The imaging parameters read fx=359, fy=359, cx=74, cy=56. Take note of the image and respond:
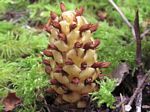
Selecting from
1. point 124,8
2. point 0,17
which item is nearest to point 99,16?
point 124,8

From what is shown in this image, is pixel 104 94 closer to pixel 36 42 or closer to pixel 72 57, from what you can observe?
pixel 72 57

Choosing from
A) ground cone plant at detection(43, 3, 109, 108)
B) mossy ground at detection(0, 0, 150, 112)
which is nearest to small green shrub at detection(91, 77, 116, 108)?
ground cone plant at detection(43, 3, 109, 108)

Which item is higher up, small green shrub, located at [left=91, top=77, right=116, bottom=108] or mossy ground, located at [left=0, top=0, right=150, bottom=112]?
mossy ground, located at [left=0, top=0, right=150, bottom=112]

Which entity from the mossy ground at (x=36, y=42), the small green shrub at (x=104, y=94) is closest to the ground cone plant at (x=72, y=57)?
the small green shrub at (x=104, y=94)

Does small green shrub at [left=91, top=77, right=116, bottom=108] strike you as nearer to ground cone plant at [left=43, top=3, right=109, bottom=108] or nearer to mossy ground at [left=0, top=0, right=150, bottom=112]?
ground cone plant at [left=43, top=3, right=109, bottom=108]

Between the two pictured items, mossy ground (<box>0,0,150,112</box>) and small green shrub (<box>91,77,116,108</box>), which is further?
mossy ground (<box>0,0,150,112</box>)

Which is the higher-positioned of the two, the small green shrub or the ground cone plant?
the ground cone plant

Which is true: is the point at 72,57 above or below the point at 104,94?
above

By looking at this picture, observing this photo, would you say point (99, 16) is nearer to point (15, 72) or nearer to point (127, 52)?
point (127, 52)

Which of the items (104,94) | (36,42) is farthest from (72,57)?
(36,42)
